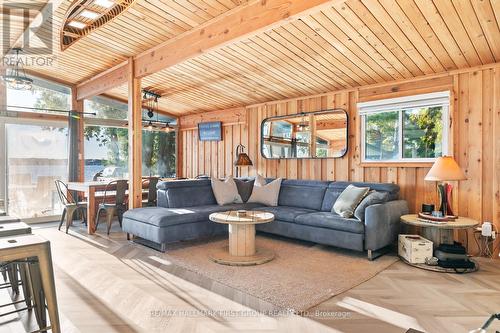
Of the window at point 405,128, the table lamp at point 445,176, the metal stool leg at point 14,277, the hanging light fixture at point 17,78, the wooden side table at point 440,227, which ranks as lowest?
the metal stool leg at point 14,277

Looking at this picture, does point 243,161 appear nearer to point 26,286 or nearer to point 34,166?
point 34,166

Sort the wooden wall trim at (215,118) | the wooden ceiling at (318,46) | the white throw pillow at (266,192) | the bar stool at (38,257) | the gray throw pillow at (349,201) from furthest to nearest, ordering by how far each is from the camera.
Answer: the wooden wall trim at (215,118) → the white throw pillow at (266,192) → the gray throw pillow at (349,201) → the wooden ceiling at (318,46) → the bar stool at (38,257)

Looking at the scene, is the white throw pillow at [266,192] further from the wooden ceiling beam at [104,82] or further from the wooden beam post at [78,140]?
the wooden beam post at [78,140]

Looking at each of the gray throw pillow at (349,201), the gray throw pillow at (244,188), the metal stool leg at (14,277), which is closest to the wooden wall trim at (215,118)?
the gray throw pillow at (244,188)

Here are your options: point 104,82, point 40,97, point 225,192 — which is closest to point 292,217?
point 225,192

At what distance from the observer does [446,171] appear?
12.0ft

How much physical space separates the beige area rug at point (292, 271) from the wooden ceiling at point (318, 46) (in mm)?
2466

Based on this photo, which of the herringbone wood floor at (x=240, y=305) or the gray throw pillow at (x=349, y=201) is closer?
the herringbone wood floor at (x=240, y=305)

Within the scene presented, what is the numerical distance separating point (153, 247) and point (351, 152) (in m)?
3.28

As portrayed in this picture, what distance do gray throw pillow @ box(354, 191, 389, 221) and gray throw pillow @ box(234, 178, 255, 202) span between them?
2.14m

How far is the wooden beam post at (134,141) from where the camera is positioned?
4.88 metres

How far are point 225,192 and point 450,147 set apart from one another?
329 cm

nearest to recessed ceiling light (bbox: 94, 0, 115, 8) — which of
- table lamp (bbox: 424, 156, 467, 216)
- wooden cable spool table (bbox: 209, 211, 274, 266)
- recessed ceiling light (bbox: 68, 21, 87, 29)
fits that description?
recessed ceiling light (bbox: 68, 21, 87, 29)

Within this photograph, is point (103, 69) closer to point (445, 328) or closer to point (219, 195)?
point (219, 195)
